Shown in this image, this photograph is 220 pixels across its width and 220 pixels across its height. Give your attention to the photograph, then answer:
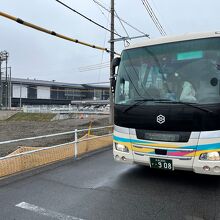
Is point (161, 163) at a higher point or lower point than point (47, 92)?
lower

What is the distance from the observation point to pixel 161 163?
217 inches

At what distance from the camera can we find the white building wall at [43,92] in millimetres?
85887

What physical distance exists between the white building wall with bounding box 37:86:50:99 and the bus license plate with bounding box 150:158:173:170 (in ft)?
274

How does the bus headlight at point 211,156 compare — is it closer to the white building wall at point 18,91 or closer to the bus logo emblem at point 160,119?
the bus logo emblem at point 160,119

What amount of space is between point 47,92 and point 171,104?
85.7 meters

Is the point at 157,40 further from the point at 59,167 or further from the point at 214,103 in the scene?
the point at 59,167

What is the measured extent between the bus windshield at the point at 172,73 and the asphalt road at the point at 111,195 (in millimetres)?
1876

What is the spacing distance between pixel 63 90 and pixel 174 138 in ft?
294

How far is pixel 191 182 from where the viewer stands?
611 cm

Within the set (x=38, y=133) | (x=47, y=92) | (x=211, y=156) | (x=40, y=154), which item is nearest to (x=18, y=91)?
(x=47, y=92)

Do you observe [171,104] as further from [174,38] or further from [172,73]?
[174,38]

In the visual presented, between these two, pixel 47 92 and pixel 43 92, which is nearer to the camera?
pixel 43 92

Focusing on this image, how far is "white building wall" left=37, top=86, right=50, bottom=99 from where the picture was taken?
282 ft

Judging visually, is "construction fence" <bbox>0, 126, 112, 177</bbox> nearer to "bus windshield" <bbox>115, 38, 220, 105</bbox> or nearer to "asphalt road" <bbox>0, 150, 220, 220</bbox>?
"asphalt road" <bbox>0, 150, 220, 220</bbox>
